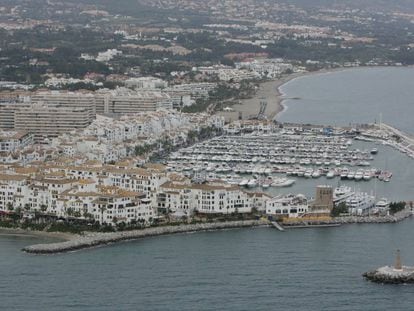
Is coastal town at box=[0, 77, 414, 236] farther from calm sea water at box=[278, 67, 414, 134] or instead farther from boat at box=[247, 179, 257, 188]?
calm sea water at box=[278, 67, 414, 134]

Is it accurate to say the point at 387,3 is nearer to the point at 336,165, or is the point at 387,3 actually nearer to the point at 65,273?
the point at 336,165

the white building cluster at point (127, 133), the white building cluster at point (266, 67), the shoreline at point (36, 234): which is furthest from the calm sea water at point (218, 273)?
the white building cluster at point (266, 67)

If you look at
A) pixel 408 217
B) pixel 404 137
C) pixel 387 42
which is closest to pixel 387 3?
pixel 387 42

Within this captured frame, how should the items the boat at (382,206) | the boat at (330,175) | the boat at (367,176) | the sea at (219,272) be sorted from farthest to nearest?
the boat at (330,175) < the boat at (367,176) < the boat at (382,206) < the sea at (219,272)

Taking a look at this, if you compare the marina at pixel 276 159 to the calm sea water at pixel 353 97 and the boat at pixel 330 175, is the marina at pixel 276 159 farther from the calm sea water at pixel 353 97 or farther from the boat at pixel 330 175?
the calm sea water at pixel 353 97

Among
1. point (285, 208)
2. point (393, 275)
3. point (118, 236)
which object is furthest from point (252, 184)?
point (393, 275)

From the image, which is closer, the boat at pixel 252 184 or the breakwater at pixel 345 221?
the breakwater at pixel 345 221

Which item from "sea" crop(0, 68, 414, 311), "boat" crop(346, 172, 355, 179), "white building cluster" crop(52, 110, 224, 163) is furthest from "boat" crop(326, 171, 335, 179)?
"sea" crop(0, 68, 414, 311)
